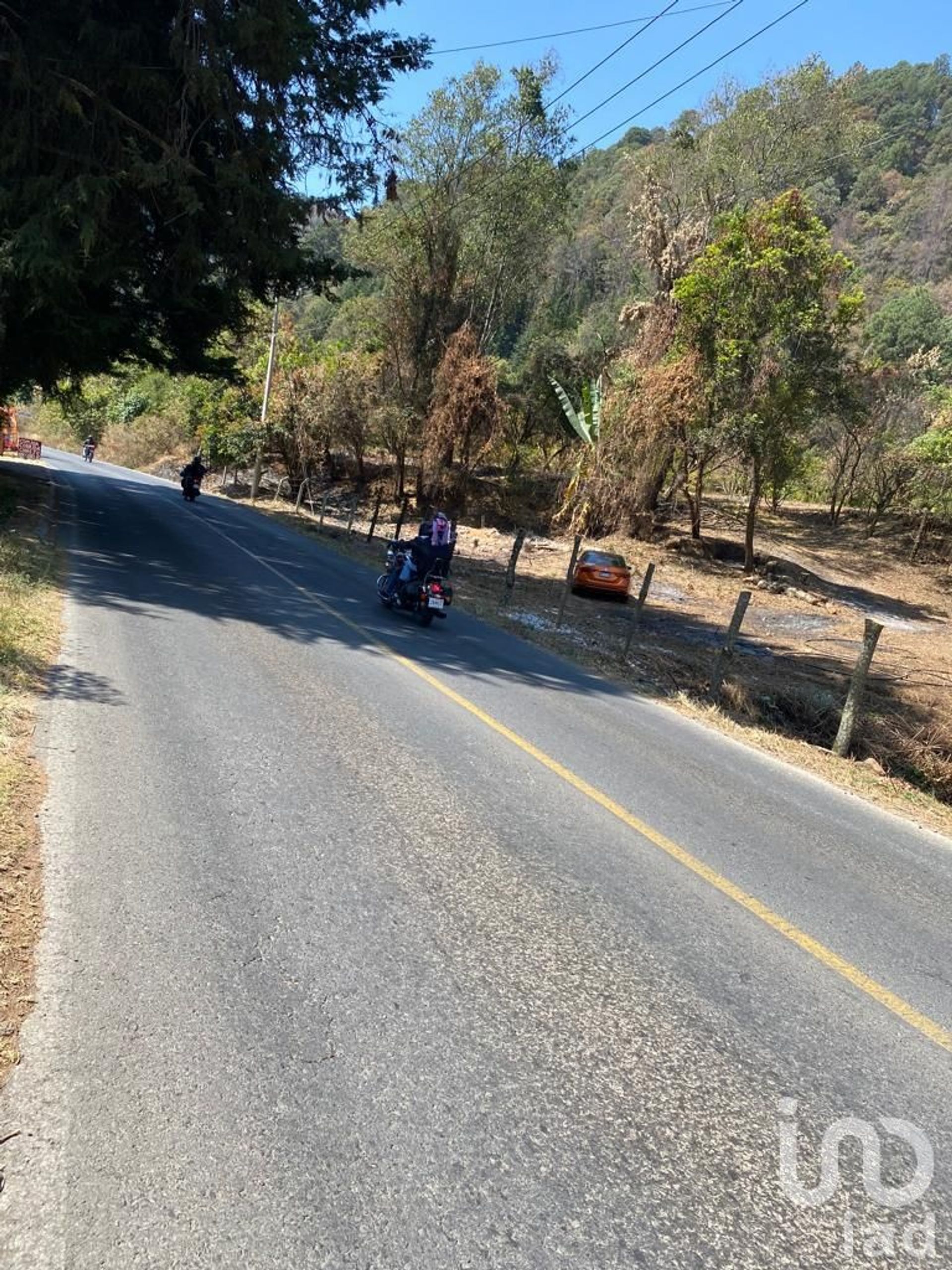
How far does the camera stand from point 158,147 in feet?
48.2

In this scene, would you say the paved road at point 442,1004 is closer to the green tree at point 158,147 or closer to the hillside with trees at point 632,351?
the green tree at point 158,147

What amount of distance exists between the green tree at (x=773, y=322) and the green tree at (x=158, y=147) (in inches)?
485

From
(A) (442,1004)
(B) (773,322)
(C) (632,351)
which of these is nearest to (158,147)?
(A) (442,1004)

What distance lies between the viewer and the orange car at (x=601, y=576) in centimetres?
2198

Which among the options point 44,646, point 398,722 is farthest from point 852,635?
point 44,646

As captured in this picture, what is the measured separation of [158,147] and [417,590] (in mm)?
9108

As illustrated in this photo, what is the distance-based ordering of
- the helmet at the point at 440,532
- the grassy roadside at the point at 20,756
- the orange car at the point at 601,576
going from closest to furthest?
the grassy roadside at the point at 20,756 < the helmet at the point at 440,532 < the orange car at the point at 601,576

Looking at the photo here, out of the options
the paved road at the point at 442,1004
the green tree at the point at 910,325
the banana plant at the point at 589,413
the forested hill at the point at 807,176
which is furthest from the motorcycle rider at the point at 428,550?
the green tree at the point at 910,325

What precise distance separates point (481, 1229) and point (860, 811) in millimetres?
6227

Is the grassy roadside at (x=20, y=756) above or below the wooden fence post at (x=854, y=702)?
below

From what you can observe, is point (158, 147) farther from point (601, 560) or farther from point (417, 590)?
point (601, 560)

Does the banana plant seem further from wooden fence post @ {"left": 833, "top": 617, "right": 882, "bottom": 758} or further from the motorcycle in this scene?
wooden fence post @ {"left": 833, "top": 617, "right": 882, "bottom": 758}

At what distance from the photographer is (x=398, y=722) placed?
736cm

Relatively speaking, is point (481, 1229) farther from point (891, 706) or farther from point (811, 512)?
point (811, 512)
